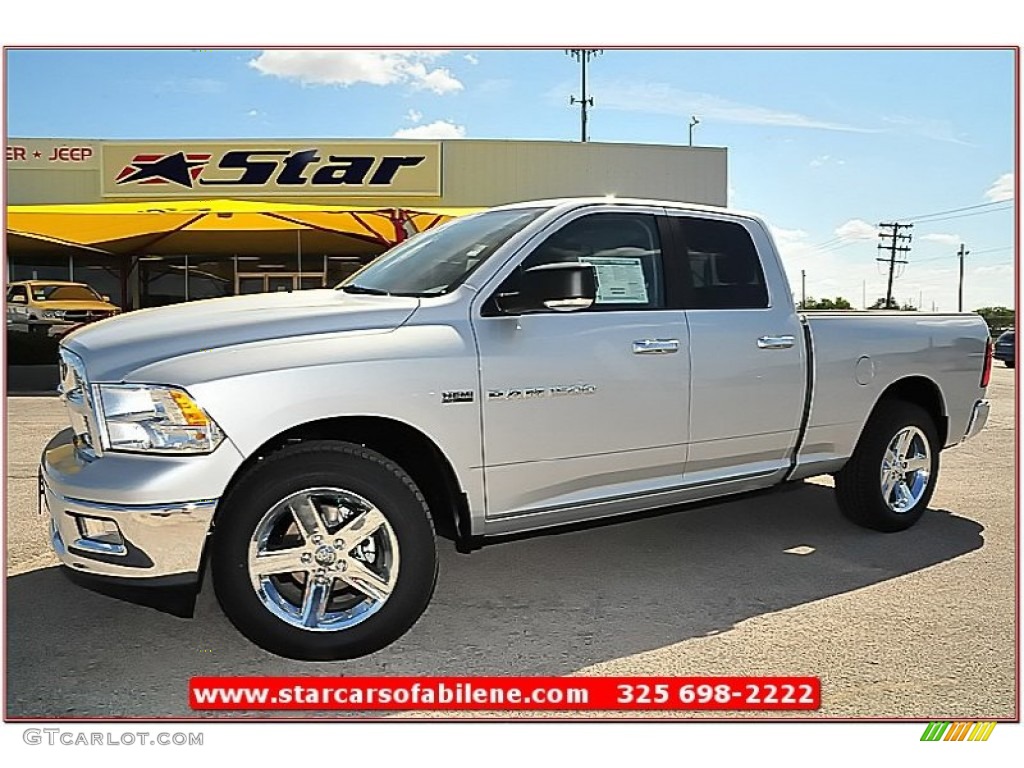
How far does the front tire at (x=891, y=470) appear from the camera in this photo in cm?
547

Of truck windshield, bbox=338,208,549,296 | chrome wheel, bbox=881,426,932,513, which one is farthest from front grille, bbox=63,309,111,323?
chrome wheel, bbox=881,426,932,513

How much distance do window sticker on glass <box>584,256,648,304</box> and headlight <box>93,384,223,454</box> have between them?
1864mm

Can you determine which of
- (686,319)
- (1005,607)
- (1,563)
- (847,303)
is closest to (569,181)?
(847,303)

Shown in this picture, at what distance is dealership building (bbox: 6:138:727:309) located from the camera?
7977mm

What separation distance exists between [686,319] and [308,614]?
2184 mm

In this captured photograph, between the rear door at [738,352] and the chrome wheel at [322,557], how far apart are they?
65.2 inches

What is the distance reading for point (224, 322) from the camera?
364cm

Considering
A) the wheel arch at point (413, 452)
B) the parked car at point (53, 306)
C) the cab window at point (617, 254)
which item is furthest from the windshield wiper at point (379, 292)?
the parked car at point (53, 306)

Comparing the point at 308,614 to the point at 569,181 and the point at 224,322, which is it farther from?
the point at 569,181

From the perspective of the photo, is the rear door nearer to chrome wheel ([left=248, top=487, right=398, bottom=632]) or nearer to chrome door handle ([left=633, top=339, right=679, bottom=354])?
chrome door handle ([left=633, top=339, right=679, bottom=354])

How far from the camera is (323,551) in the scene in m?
3.58

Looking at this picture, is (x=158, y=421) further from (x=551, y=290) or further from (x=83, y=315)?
(x=83, y=315)
